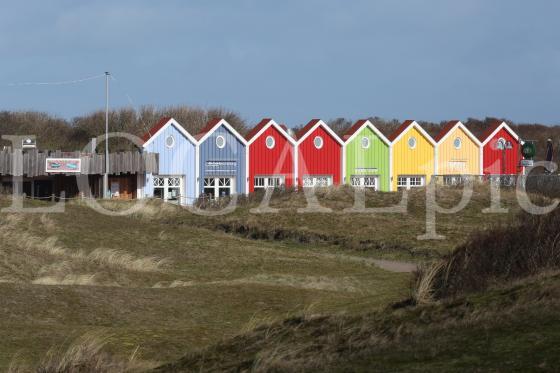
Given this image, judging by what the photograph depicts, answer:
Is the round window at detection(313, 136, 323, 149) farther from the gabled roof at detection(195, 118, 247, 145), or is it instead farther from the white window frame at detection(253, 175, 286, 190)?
the gabled roof at detection(195, 118, 247, 145)

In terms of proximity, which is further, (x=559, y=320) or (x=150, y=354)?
(x=150, y=354)

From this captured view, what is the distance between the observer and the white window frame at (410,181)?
68.2 meters

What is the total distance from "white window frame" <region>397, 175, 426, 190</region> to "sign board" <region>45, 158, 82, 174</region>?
24.2 metres

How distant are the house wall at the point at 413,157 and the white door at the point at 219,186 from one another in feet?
42.3

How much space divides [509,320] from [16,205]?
2907cm

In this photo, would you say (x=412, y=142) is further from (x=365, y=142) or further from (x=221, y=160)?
(x=221, y=160)

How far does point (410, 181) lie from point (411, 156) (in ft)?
6.07

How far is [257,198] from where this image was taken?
49062mm

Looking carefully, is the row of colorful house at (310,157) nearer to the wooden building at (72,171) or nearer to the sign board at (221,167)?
the sign board at (221,167)

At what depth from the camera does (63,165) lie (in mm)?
54625

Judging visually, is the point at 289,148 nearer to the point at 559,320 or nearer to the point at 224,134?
the point at 224,134

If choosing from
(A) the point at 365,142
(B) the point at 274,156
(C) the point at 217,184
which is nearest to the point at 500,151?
(A) the point at 365,142

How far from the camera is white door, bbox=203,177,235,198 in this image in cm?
6138

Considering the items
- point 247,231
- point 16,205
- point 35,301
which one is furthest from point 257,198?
point 35,301
